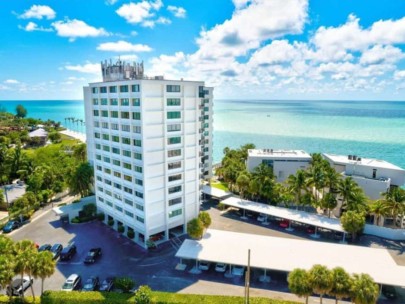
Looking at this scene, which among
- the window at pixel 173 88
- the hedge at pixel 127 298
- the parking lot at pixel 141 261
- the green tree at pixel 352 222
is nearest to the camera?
the hedge at pixel 127 298

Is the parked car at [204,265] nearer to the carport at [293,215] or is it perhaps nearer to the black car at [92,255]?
the black car at [92,255]

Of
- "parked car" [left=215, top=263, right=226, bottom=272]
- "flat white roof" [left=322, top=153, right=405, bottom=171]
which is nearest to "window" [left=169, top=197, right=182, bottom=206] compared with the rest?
"parked car" [left=215, top=263, right=226, bottom=272]

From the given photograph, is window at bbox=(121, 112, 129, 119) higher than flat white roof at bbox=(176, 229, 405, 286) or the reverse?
higher

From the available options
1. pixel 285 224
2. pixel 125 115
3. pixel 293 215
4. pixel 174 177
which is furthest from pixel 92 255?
pixel 293 215

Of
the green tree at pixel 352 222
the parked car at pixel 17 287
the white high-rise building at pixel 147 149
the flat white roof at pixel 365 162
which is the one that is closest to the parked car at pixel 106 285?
the parked car at pixel 17 287

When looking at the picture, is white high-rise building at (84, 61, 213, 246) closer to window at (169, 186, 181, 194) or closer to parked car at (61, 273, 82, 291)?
window at (169, 186, 181, 194)
